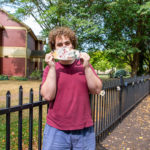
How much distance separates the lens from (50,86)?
1.48 meters

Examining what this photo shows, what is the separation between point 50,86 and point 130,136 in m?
3.05

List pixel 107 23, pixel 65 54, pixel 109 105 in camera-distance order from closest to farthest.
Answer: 1. pixel 65 54
2. pixel 109 105
3. pixel 107 23

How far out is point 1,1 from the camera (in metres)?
17.5

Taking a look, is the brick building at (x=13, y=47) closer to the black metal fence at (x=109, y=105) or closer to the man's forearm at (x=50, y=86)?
the black metal fence at (x=109, y=105)

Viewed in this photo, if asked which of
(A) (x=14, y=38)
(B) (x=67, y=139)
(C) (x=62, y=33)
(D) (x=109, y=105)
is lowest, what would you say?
(D) (x=109, y=105)

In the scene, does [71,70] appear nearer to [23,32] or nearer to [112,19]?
[112,19]

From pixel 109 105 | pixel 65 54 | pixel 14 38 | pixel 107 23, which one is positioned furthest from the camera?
pixel 14 38

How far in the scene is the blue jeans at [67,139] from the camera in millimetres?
1541

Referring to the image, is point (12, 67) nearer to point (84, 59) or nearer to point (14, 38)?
point (14, 38)

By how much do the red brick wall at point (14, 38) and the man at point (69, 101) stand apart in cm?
2098

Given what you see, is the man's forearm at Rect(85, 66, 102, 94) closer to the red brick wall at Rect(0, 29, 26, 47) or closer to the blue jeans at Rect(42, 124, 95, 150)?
the blue jeans at Rect(42, 124, 95, 150)

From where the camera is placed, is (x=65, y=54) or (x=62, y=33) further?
(x=62, y=33)

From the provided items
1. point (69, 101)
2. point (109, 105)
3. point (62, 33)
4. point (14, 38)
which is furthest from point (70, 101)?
point (14, 38)

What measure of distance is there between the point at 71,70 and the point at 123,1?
10.1 meters
